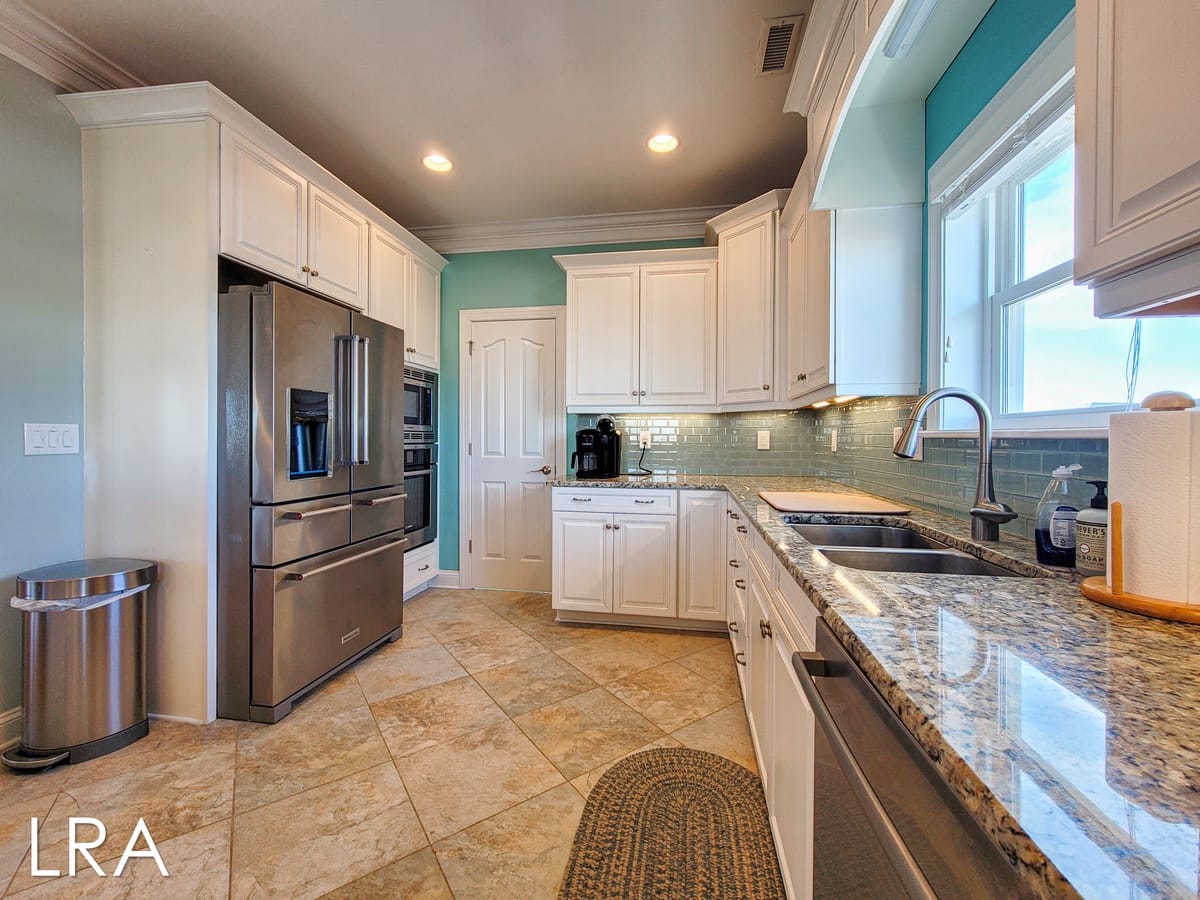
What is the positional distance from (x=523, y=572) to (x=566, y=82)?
299 cm

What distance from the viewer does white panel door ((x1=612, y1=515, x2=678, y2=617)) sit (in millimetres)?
2889

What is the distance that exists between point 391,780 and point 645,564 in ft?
5.38

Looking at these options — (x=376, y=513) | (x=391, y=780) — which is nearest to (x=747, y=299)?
(x=376, y=513)

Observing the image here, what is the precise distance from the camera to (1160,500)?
0.70 meters

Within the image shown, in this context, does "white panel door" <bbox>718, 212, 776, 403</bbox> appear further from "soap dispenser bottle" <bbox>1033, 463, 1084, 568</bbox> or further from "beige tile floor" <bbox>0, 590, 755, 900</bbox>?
"soap dispenser bottle" <bbox>1033, 463, 1084, 568</bbox>

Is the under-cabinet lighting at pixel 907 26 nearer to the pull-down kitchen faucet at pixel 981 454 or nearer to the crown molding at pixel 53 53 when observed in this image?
the pull-down kitchen faucet at pixel 981 454

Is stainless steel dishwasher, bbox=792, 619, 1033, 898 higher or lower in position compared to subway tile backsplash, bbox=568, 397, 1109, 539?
lower

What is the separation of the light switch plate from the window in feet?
10.6

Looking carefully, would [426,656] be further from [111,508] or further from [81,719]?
[111,508]

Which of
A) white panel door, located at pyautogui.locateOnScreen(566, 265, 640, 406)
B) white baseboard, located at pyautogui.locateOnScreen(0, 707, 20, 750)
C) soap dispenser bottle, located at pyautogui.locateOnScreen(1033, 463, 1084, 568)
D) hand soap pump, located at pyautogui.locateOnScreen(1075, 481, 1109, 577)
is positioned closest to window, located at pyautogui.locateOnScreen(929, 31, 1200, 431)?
soap dispenser bottle, located at pyautogui.locateOnScreen(1033, 463, 1084, 568)

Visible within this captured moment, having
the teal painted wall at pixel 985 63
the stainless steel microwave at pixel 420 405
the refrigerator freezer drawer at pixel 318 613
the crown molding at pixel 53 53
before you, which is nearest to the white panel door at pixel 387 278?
the stainless steel microwave at pixel 420 405

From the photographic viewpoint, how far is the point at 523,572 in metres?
3.70

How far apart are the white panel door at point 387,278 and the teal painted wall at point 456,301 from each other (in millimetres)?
526

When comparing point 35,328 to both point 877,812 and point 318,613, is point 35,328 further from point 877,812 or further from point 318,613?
point 877,812
